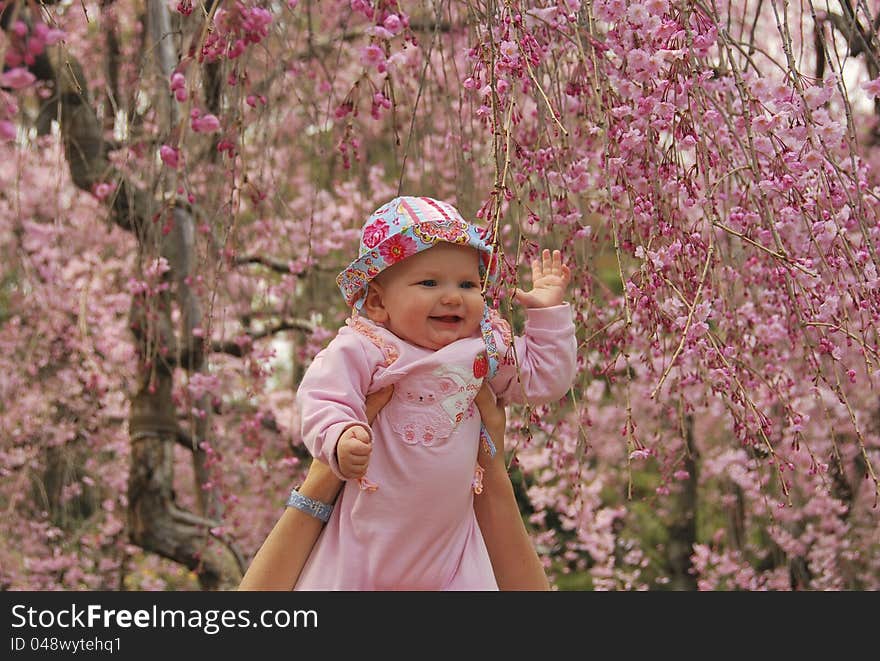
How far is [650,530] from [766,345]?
5532 millimetres

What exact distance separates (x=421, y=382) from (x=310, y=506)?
300 millimetres

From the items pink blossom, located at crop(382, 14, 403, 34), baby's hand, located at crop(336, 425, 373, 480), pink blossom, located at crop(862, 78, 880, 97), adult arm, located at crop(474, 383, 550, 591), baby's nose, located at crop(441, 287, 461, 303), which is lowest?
adult arm, located at crop(474, 383, 550, 591)

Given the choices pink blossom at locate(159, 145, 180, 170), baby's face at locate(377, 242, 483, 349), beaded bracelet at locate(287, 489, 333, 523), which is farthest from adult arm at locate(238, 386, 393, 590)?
pink blossom at locate(159, 145, 180, 170)

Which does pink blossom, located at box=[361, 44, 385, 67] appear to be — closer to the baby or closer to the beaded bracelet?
the baby

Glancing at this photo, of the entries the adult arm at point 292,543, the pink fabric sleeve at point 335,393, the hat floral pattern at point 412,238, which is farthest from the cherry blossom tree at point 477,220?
the adult arm at point 292,543

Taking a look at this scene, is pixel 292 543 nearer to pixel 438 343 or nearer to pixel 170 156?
pixel 438 343

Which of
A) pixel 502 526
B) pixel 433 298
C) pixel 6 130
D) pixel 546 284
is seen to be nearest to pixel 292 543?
pixel 502 526

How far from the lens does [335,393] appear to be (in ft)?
5.74

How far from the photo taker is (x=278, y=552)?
1867mm

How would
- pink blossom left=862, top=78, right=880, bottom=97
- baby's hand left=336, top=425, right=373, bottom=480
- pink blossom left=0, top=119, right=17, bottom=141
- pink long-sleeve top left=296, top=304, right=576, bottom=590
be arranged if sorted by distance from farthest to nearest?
pink blossom left=862, top=78, right=880, bottom=97, pink long-sleeve top left=296, top=304, right=576, bottom=590, baby's hand left=336, top=425, right=373, bottom=480, pink blossom left=0, top=119, right=17, bottom=141

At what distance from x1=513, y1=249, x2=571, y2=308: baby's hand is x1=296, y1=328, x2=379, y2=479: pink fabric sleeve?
292 mm

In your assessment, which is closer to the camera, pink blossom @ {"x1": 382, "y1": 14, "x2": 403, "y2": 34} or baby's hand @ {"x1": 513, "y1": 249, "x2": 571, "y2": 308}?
pink blossom @ {"x1": 382, "y1": 14, "x2": 403, "y2": 34}

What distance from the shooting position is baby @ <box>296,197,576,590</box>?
5.91 ft

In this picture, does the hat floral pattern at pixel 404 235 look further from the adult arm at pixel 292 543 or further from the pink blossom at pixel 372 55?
the pink blossom at pixel 372 55
